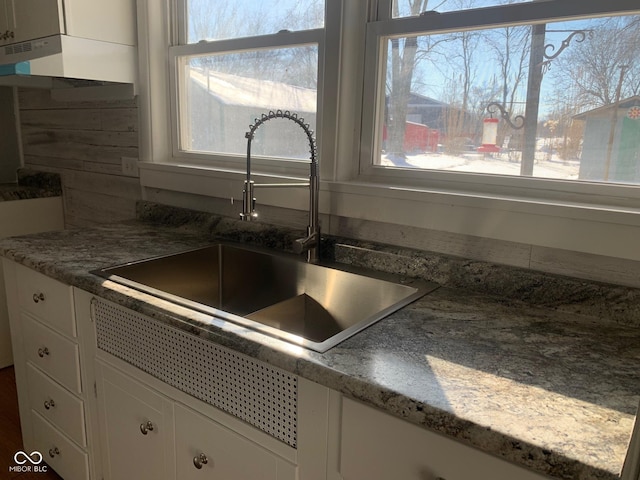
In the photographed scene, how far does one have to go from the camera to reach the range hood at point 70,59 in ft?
6.24

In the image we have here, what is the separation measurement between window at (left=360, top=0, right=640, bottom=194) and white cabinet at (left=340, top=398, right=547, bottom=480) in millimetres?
828

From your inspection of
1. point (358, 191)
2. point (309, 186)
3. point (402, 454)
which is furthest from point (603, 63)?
point (402, 454)

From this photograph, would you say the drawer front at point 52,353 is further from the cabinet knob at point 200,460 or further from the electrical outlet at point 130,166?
the electrical outlet at point 130,166

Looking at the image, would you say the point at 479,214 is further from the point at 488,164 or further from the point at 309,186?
the point at 309,186

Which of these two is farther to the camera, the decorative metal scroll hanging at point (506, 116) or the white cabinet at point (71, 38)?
the white cabinet at point (71, 38)

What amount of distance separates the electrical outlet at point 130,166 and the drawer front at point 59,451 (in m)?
1.07

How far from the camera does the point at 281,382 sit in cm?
105

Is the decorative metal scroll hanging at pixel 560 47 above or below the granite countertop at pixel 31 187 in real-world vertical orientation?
above

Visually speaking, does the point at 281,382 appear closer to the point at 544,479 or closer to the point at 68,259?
the point at 544,479

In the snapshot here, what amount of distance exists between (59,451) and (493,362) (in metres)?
1.60

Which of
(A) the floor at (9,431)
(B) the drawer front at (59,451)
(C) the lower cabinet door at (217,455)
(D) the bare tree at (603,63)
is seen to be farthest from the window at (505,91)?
(A) the floor at (9,431)

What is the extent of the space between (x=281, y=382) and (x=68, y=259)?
951 mm

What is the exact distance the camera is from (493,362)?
3.16 ft

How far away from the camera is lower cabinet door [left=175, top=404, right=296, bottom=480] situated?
1102 mm
